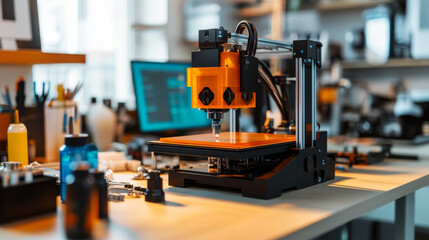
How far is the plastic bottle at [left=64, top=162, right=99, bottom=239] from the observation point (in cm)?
80

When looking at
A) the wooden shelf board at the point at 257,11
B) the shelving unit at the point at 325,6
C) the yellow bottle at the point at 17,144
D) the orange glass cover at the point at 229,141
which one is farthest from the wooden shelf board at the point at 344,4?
the yellow bottle at the point at 17,144

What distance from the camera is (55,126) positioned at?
1.71m

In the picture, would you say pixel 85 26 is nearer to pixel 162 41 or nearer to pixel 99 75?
pixel 99 75

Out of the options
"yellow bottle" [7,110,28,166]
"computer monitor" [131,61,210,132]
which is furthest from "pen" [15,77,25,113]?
"computer monitor" [131,61,210,132]

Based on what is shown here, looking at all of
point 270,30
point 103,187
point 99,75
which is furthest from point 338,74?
point 103,187

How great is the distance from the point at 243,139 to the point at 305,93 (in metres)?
0.22

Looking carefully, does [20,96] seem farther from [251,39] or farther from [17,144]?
[251,39]

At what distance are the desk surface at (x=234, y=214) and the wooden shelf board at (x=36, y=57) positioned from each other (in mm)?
785

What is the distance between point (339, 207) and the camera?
1.04m

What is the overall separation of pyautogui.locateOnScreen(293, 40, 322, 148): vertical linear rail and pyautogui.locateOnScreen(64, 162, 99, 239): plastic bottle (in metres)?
0.65

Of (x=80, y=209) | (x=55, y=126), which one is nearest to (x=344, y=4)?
(x=55, y=126)

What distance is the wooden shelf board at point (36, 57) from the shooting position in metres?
1.74

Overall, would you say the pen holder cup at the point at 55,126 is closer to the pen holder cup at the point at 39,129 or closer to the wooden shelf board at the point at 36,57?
the pen holder cup at the point at 39,129

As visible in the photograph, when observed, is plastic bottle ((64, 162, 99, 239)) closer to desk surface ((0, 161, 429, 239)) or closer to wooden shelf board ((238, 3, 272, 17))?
desk surface ((0, 161, 429, 239))
